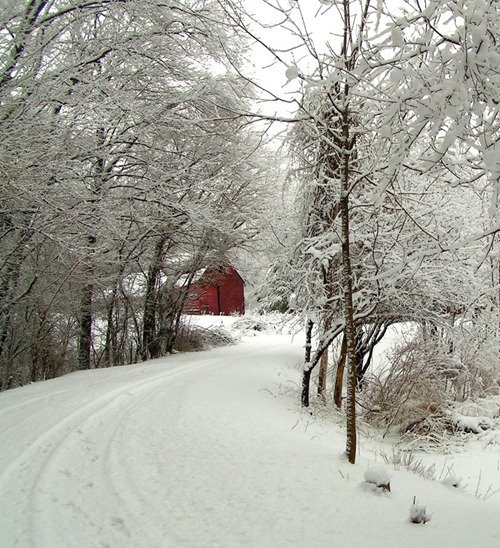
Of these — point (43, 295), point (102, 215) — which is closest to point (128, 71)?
point (102, 215)

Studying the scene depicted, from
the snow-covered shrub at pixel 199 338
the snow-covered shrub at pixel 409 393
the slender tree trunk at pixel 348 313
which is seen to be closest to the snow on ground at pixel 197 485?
the slender tree trunk at pixel 348 313

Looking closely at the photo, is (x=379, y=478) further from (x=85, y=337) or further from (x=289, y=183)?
(x=85, y=337)

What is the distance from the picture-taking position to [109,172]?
12852mm

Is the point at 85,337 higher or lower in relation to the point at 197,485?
higher

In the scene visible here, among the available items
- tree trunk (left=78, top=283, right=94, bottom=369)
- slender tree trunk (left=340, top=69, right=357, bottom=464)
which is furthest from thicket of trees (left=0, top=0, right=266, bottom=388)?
slender tree trunk (left=340, top=69, right=357, bottom=464)

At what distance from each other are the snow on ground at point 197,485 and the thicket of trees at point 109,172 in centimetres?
298

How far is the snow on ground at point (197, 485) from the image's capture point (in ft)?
10.4

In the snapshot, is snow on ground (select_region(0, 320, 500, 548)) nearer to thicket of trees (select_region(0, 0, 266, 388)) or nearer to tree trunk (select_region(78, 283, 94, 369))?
thicket of trees (select_region(0, 0, 266, 388))

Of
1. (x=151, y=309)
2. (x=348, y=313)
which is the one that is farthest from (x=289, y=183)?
(x=151, y=309)

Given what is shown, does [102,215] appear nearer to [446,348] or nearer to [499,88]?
[446,348]

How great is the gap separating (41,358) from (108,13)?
861 centimetres

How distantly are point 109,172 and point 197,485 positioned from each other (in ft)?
34.2

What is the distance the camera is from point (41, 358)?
42.1 feet

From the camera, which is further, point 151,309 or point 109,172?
point 151,309
